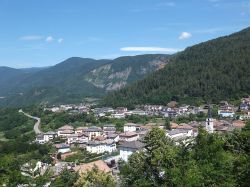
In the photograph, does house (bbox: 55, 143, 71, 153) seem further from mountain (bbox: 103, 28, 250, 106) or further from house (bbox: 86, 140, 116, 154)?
mountain (bbox: 103, 28, 250, 106)

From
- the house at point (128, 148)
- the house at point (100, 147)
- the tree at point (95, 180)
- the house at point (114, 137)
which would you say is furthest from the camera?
the house at point (114, 137)

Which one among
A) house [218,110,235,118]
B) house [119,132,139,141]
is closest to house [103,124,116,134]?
house [119,132,139,141]

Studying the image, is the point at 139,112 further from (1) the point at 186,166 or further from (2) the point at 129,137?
(1) the point at 186,166

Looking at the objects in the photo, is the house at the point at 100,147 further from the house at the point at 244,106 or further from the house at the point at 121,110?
the house at the point at 244,106

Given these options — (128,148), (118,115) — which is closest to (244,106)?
(118,115)

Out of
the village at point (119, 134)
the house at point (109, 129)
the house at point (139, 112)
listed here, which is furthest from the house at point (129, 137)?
the house at point (139, 112)

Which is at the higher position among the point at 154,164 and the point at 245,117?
the point at 154,164
